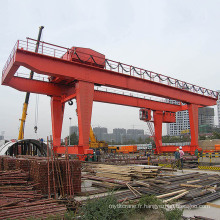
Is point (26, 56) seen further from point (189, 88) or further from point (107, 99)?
point (189, 88)

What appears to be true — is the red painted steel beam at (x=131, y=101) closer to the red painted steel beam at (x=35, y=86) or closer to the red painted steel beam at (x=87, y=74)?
the red painted steel beam at (x=87, y=74)

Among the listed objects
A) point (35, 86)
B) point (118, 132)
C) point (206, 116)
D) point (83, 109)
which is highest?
point (206, 116)

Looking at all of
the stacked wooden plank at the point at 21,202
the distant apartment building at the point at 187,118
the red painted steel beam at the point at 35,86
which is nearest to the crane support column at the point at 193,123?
the red painted steel beam at the point at 35,86

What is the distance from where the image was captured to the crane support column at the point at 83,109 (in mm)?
15094

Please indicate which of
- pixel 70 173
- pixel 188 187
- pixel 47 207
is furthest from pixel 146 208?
pixel 188 187

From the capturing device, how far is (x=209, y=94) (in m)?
25.3

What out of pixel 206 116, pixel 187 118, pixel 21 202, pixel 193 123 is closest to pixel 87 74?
pixel 21 202

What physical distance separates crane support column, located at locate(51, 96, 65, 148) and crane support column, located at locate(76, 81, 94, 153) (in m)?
3.70

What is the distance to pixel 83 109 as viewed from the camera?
49.7 ft

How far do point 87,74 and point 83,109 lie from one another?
8.22ft

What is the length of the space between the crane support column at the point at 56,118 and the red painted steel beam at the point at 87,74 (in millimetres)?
4182

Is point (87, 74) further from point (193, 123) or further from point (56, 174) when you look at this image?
point (193, 123)

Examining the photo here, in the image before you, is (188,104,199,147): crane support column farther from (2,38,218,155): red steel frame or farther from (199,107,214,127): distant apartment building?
(199,107,214,127): distant apartment building

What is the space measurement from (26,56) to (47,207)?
1027 centimetres
